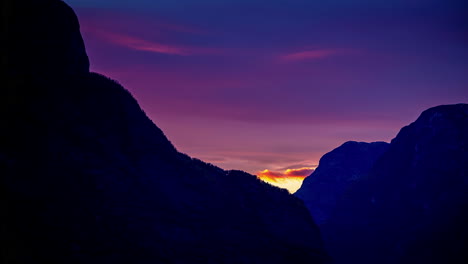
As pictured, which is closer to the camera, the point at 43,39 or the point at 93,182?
the point at 93,182

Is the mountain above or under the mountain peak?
under

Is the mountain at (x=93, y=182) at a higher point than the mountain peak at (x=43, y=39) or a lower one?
lower

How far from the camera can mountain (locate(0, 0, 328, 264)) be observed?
79.4 meters

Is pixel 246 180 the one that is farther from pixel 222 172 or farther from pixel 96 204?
pixel 96 204

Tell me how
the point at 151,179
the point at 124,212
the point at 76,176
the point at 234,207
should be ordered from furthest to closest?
the point at 234,207, the point at 151,179, the point at 124,212, the point at 76,176

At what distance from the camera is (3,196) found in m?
73.7

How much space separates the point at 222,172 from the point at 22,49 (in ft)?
228

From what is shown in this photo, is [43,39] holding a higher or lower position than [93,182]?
higher

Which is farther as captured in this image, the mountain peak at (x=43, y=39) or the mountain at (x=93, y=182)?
the mountain peak at (x=43, y=39)

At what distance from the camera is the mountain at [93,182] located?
79.4 meters

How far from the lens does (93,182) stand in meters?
94.5

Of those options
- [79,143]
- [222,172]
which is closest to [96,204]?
[79,143]

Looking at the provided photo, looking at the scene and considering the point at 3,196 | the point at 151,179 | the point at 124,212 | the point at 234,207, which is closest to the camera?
the point at 3,196

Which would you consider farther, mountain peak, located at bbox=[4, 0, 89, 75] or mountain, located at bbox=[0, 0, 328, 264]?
mountain peak, located at bbox=[4, 0, 89, 75]
